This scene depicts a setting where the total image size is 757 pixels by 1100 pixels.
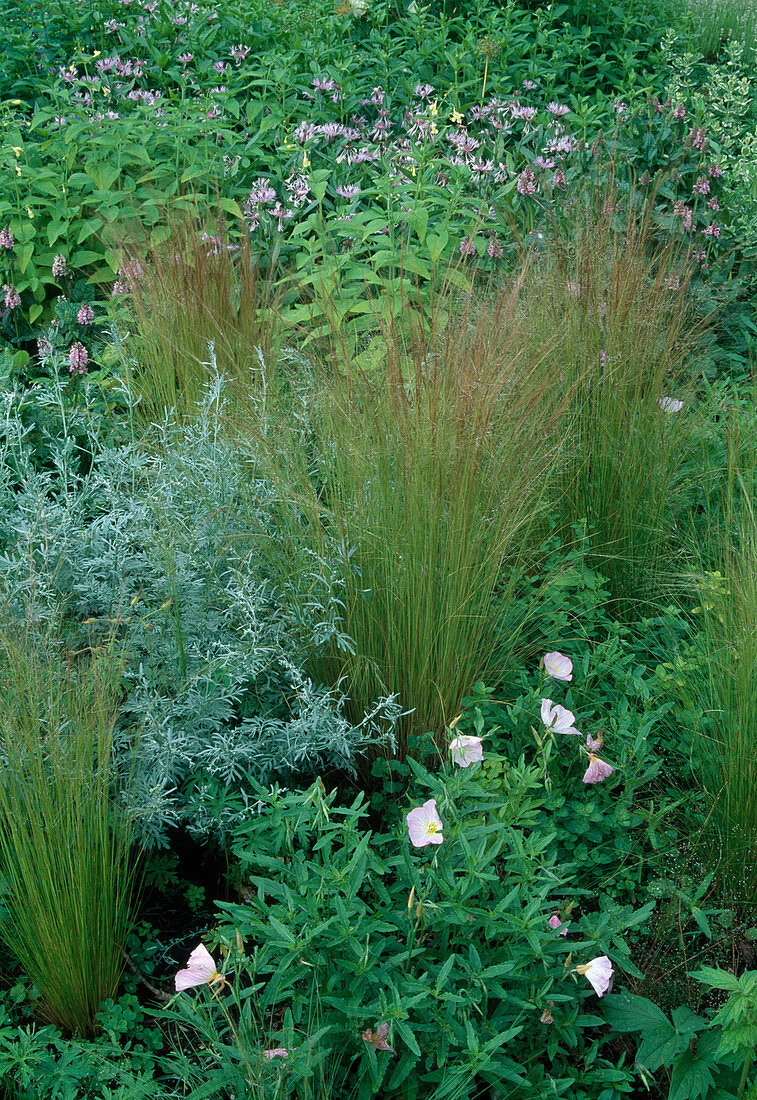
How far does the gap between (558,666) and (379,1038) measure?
974 millimetres

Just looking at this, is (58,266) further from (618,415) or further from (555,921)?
(555,921)

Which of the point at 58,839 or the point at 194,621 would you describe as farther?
the point at 194,621

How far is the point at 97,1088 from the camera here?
1.69 m

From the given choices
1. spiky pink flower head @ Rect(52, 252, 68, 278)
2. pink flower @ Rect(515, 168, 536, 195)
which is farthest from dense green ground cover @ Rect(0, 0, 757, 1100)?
pink flower @ Rect(515, 168, 536, 195)

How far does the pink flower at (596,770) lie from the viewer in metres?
1.97

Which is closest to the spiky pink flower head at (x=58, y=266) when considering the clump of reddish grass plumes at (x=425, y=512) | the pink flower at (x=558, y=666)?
the clump of reddish grass plumes at (x=425, y=512)

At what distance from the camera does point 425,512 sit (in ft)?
7.11

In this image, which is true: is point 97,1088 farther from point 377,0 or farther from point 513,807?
point 377,0

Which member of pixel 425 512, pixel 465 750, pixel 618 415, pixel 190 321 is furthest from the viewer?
pixel 190 321

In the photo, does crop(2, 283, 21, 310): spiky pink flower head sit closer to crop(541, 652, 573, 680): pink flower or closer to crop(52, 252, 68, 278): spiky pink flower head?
crop(52, 252, 68, 278): spiky pink flower head

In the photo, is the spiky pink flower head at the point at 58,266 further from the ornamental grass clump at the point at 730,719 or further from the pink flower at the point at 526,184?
the ornamental grass clump at the point at 730,719

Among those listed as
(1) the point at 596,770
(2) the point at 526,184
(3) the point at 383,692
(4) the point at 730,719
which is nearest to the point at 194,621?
(3) the point at 383,692

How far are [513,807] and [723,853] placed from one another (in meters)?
0.50

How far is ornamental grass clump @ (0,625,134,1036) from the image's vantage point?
5.63 feet
